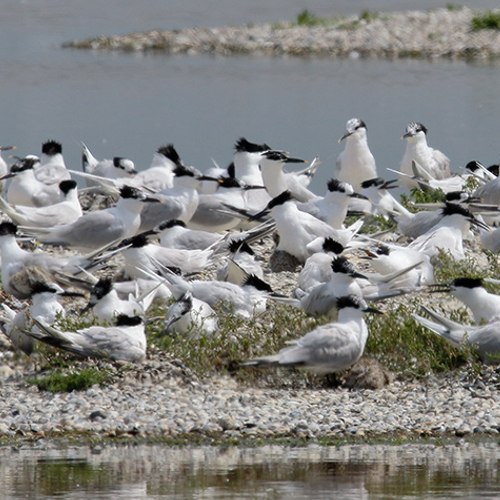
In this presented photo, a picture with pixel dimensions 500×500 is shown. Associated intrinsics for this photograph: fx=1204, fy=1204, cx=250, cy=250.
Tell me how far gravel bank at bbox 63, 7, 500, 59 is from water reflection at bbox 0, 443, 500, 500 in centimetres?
2383

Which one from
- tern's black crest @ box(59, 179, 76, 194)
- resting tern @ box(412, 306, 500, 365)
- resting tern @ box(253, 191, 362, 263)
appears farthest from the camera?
tern's black crest @ box(59, 179, 76, 194)

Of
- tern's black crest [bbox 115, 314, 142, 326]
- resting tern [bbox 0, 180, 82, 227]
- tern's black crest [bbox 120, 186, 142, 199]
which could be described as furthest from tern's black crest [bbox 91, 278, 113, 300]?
resting tern [bbox 0, 180, 82, 227]

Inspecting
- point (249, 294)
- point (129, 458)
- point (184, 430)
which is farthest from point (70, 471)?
point (249, 294)

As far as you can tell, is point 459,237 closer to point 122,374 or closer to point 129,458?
point 122,374

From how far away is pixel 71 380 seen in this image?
21.2 ft

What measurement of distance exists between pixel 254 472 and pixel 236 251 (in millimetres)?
3814

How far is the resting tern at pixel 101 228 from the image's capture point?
9617mm

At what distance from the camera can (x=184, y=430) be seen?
599cm

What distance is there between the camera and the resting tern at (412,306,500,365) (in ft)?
22.2

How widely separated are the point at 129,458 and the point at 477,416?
1.85 metres

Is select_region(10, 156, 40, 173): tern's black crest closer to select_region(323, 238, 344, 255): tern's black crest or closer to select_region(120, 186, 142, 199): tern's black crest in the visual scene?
select_region(120, 186, 142, 199): tern's black crest

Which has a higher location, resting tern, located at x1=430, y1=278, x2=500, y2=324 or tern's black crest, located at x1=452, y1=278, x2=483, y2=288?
tern's black crest, located at x1=452, y1=278, x2=483, y2=288

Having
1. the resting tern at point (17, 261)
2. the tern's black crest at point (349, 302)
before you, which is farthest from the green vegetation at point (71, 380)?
the resting tern at point (17, 261)

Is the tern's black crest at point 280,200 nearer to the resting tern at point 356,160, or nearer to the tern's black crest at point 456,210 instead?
the tern's black crest at point 456,210
